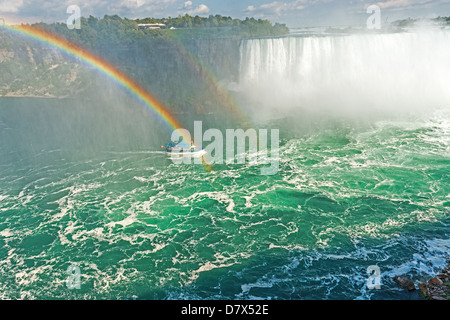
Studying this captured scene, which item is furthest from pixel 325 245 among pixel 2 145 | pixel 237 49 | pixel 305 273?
pixel 237 49

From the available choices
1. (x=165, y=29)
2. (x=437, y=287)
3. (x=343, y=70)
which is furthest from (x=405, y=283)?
(x=165, y=29)

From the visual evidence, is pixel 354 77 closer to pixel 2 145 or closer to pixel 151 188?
pixel 151 188

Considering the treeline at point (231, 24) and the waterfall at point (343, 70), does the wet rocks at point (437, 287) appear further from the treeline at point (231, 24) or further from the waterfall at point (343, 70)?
the treeline at point (231, 24)

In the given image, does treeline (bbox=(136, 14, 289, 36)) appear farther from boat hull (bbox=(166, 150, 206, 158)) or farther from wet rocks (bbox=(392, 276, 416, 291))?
wet rocks (bbox=(392, 276, 416, 291))

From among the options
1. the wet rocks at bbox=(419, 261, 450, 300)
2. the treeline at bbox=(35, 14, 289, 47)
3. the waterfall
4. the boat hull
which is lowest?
the wet rocks at bbox=(419, 261, 450, 300)

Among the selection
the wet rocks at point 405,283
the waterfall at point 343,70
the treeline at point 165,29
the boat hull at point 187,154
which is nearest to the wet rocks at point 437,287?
the wet rocks at point 405,283

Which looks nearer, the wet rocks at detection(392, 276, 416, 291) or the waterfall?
the wet rocks at detection(392, 276, 416, 291)

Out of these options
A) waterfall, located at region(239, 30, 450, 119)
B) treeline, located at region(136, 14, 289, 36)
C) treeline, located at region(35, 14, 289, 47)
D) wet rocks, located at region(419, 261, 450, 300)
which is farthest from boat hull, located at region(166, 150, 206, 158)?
treeline, located at region(136, 14, 289, 36)

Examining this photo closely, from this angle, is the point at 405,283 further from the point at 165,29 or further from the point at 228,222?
the point at 165,29
